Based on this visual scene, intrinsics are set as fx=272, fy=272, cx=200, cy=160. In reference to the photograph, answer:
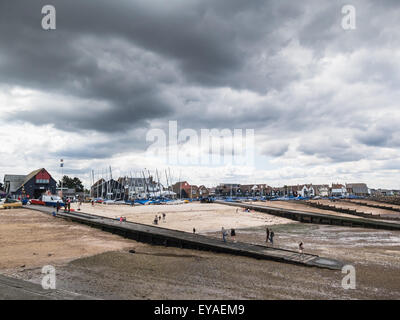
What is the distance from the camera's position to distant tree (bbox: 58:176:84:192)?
13400 centimetres

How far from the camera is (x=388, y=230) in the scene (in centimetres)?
3853

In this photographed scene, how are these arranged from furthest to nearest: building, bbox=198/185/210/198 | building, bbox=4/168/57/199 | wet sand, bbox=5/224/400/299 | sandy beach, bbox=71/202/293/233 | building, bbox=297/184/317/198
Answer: building, bbox=297/184/317/198 < building, bbox=198/185/210/198 < building, bbox=4/168/57/199 < sandy beach, bbox=71/202/293/233 < wet sand, bbox=5/224/400/299

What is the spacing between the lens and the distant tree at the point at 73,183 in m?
134

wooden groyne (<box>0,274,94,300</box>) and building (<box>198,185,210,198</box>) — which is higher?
wooden groyne (<box>0,274,94,300</box>)

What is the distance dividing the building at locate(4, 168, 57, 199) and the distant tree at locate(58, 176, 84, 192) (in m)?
39.5

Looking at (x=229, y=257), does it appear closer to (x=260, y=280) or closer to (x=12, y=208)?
(x=260, y=280)

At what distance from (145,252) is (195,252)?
165 inches

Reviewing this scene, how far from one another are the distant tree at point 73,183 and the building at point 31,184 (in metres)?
39.5

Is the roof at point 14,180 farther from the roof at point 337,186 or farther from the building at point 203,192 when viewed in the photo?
the roof at point 337,186

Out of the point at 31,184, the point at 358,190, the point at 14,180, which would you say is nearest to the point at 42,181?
the point at 31,184

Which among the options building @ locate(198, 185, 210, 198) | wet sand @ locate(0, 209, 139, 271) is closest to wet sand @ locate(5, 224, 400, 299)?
wet sand @ locate(0, 209, 139, 271)

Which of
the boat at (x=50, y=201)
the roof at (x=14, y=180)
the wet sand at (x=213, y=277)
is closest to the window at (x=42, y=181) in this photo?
the roof at (x=14, y=180)

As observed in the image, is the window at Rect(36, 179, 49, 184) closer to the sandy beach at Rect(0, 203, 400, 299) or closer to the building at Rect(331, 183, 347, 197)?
the sandy beach at Rect(0, 203, 400, 299)
